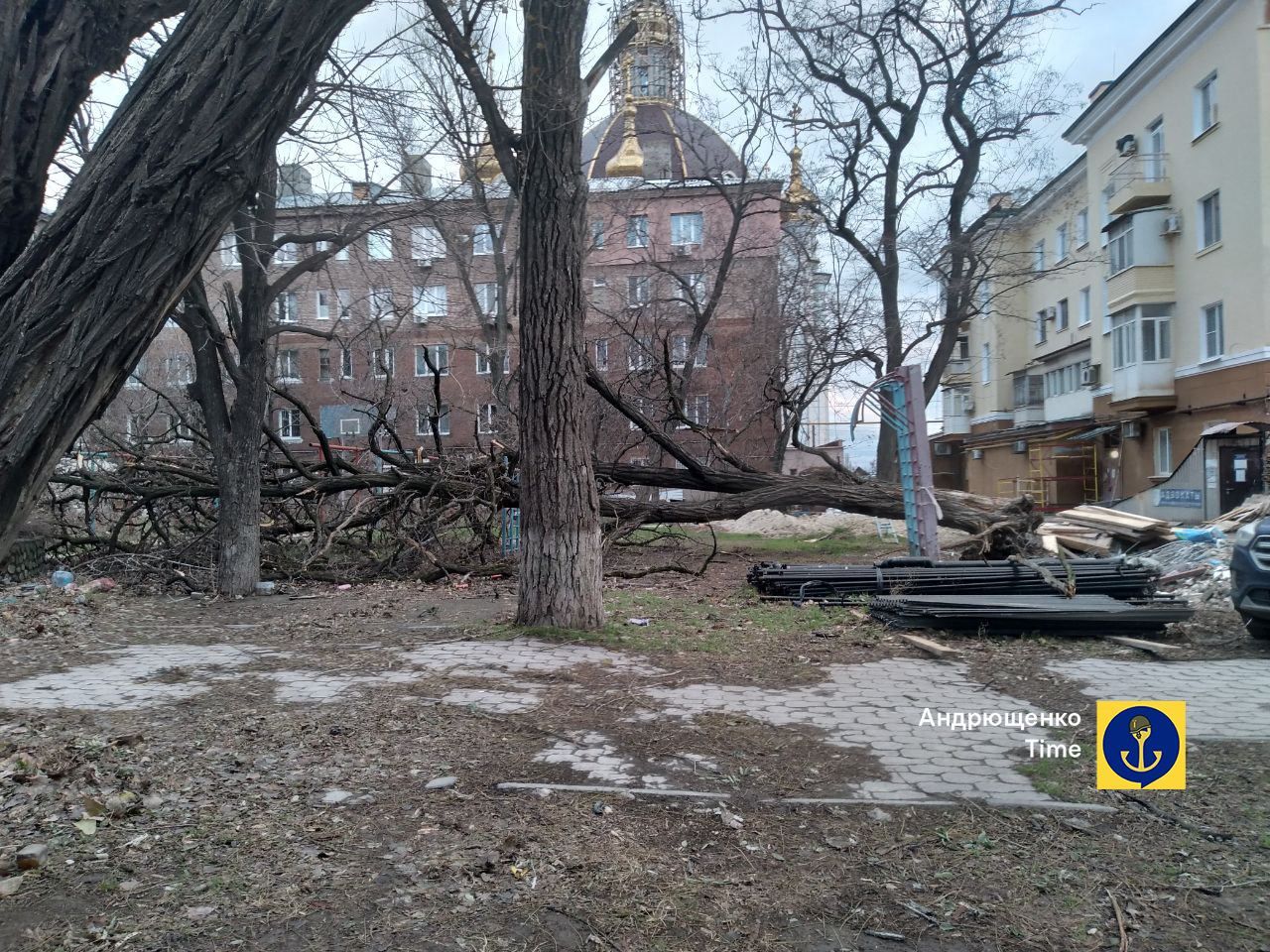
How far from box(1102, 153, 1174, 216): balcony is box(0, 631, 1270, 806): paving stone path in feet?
79.2

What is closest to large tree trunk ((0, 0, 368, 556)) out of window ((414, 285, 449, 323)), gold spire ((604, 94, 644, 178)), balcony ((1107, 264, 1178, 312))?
window ((414, 285, 449, 323))

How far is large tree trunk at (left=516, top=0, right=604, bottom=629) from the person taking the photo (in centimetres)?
702

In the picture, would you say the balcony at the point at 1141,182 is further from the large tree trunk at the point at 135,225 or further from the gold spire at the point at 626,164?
the large tree trunk at the point at 135,225

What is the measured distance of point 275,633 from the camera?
799 cm

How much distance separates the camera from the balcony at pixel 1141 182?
1001 inches

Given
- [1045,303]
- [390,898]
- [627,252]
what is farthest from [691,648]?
[1045,303]

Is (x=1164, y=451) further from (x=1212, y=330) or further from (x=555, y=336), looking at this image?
(x=555, y=336)

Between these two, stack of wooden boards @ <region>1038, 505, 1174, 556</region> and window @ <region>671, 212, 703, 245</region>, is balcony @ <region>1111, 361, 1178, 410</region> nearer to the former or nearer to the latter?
window @ <region>671, 212, 703, 245</region>

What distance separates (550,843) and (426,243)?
45.4ft

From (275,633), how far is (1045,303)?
123 feet

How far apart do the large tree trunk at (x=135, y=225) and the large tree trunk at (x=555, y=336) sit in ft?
14.1

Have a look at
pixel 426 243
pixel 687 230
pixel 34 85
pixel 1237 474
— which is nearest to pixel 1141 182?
pixel 1237 474

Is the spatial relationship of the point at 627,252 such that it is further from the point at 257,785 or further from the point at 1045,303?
the point at 257,785

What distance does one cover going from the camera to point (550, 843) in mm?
3221
